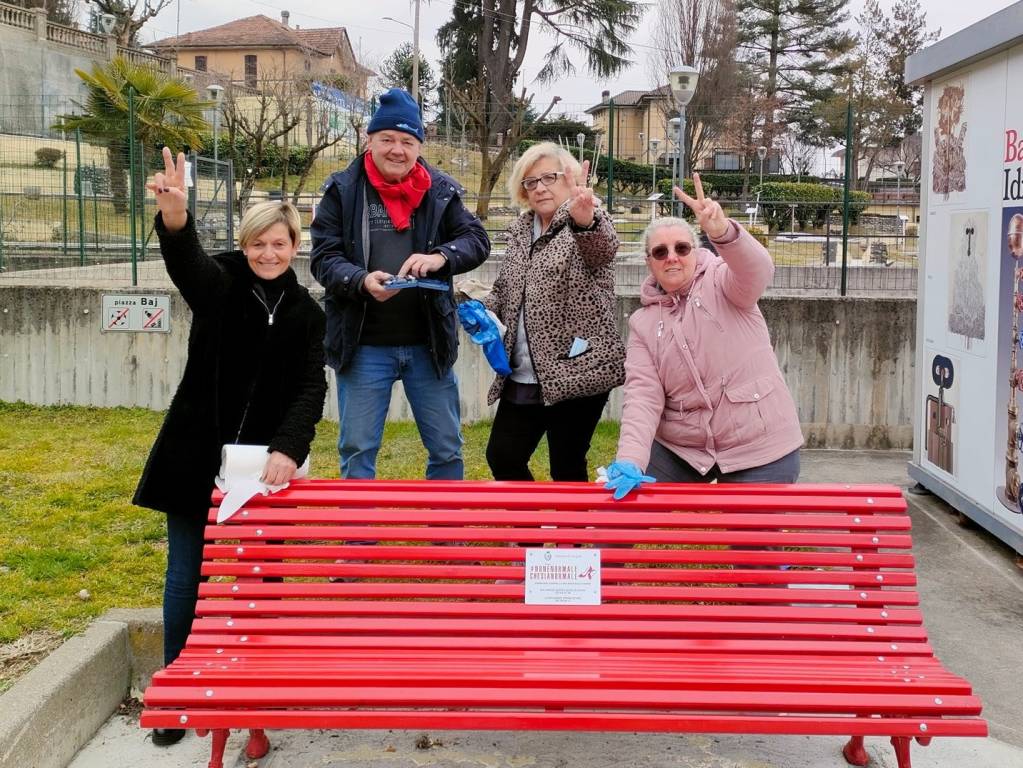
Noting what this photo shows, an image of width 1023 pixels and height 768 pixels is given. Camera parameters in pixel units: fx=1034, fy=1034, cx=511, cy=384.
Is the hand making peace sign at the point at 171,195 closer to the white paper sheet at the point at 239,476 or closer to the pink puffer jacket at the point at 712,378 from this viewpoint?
the white paper sheet at the point at 239,476

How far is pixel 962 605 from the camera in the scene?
4367 mm

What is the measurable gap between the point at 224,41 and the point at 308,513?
223 feet

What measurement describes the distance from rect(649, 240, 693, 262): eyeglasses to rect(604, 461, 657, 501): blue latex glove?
702mm

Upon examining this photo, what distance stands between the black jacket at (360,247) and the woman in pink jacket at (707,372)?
813 millimetres

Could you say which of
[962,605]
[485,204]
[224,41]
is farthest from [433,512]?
[224,41]

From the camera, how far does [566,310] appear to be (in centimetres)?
391

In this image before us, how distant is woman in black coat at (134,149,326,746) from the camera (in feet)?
10.1

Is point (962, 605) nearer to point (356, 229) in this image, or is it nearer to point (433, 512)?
point (433, 512)

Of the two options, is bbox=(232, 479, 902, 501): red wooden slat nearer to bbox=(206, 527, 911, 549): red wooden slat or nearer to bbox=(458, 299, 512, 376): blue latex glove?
bbox=(206, 527, 911, 549): red wooden slat

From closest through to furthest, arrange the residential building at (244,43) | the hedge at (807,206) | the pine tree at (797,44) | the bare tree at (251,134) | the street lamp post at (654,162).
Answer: the hedge at (807,206) < the street lamp post at (654,162) < the bare tree at (251,134) < the pine tree at (797,44) < the residential building at (244,43)

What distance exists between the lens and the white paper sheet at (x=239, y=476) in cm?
301

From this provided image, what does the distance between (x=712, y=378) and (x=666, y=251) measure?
44 cm

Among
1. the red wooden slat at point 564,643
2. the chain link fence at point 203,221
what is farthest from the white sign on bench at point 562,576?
the chain link fence at point 203,221

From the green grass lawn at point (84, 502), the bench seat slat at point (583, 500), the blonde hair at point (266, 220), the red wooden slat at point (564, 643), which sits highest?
the blonde hair at point (266, 220)
